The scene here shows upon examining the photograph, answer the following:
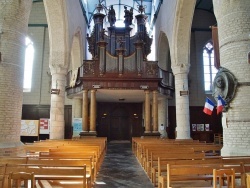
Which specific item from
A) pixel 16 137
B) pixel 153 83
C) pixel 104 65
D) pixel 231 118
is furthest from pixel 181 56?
pixel 16 137

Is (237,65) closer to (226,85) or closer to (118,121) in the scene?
(226,85)

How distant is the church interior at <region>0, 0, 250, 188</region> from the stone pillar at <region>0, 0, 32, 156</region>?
0.03m

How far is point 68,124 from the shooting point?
20.5m

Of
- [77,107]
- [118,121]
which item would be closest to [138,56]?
[77,107]

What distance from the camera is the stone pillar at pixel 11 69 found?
6965 millimetres

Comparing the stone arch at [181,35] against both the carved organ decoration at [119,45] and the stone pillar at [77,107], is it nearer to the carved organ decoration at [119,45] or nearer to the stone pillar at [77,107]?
the carved organ decoration at [119,45]

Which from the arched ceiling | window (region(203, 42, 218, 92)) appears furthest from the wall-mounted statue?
the arched ceiling

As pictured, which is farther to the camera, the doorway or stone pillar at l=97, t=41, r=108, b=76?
the doorway

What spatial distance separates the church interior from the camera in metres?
6.27

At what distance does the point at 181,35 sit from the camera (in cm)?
1404

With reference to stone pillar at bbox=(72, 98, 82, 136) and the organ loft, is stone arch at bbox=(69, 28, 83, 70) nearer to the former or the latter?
the organ loft

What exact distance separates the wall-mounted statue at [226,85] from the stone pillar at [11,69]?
582 centimetres

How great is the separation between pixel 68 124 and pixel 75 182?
16488 mm

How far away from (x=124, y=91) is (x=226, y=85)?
1036 centimetres
